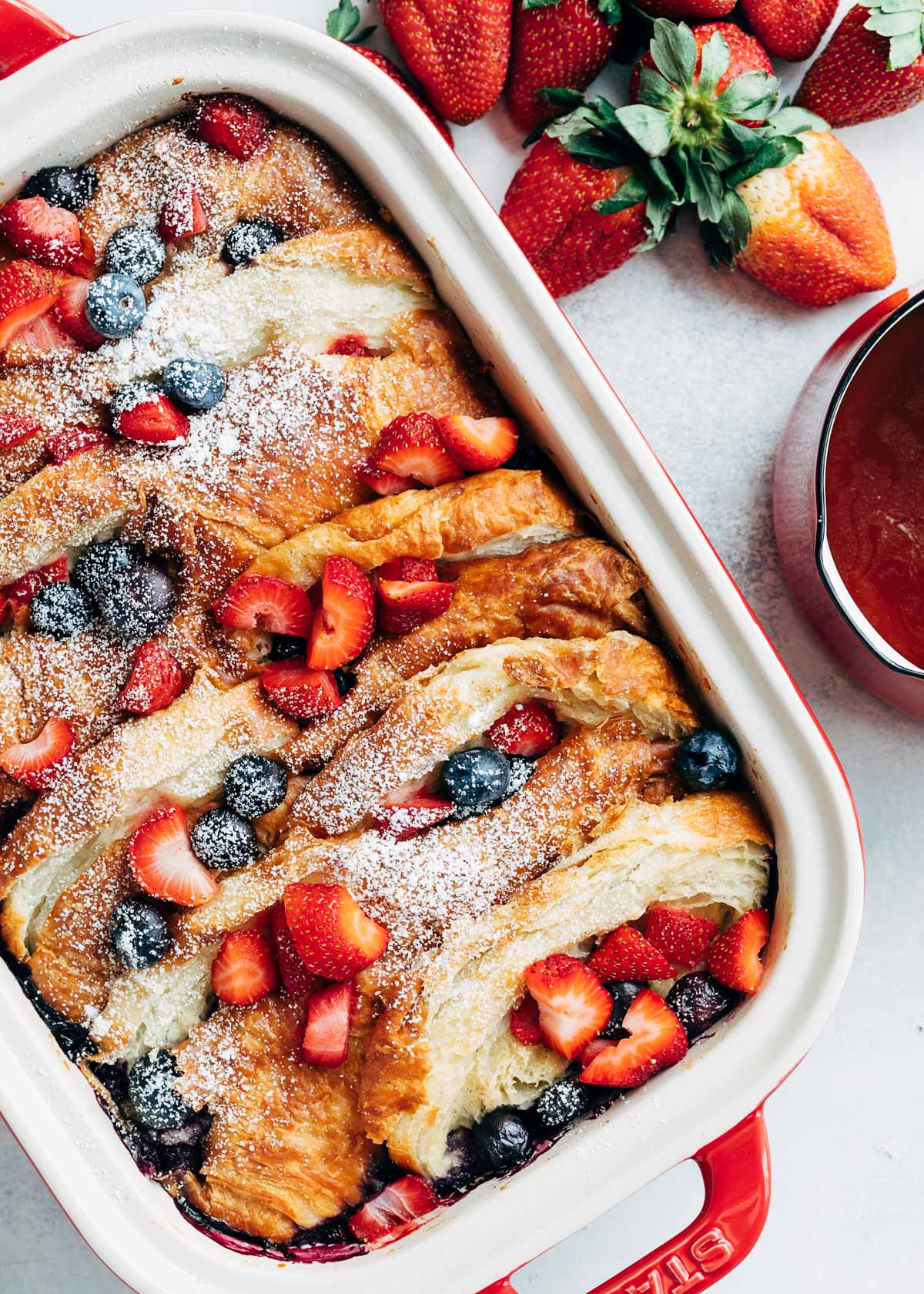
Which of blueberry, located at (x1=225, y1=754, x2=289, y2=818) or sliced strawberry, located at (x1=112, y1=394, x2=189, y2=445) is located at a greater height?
sliced strawberry, located at (x1=112, y1=394, x2=189, y2=445)

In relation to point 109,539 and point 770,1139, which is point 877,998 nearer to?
point 770,1139

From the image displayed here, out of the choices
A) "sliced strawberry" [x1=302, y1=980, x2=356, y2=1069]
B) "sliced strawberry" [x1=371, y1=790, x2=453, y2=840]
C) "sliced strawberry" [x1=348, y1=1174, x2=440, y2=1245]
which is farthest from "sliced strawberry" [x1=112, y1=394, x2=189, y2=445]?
"sliced strawberry" [x1=348, y1=1174, x2=440, y2=1245]

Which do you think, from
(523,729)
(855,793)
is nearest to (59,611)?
(523,729)

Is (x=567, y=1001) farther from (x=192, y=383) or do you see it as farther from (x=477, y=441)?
(x=192, y=383)

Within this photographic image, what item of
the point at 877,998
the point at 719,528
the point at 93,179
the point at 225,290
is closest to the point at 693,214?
the point at 719,528

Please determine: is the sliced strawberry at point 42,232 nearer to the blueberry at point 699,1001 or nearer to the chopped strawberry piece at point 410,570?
the chopped strawberry piece at point 410,570

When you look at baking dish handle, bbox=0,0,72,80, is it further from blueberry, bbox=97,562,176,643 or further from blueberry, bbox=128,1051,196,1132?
blueberry, bbox=128,1051,196,1132

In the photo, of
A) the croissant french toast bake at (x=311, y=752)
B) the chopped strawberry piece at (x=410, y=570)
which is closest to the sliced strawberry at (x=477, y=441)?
the croissant french toast bake at (x=311, y=752)

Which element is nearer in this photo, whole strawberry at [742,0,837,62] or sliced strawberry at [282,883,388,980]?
sliced strawberry at [282,883,388,980]
